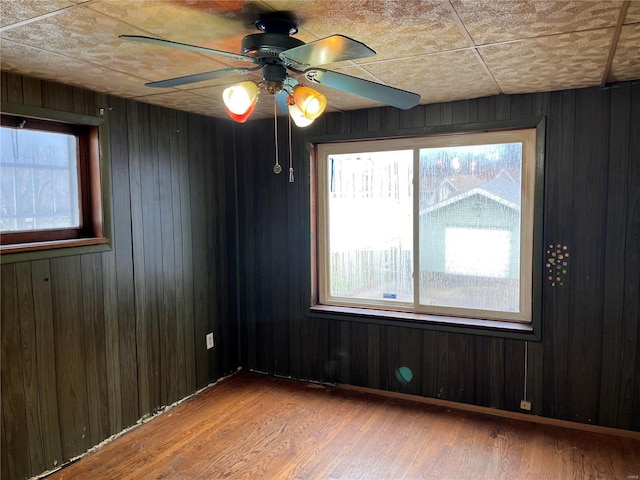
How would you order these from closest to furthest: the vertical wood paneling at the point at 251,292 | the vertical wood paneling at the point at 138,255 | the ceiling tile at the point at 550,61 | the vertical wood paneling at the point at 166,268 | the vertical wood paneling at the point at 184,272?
1. the ceiling tile at the point at 550,61
2. the vertical wood paneling at the point at 251,292
3. the vertical wood paneling at the point at 138,255
4. the vertical wood paneling at the point at 166,268
5. the vertical wood paneling at the point at 184,272

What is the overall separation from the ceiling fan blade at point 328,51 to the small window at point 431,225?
201 centimetres

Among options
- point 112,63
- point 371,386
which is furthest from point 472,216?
point 112,63

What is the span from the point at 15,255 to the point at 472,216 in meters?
2.93

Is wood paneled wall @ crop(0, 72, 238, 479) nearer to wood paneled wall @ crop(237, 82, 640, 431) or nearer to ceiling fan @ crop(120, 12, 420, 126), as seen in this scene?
wood paneled wall @ crop(237, 82, 640, 431)

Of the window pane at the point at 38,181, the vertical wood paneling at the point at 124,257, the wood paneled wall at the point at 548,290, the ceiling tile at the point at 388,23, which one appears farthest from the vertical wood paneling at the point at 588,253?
the window pane at the point at 38,181

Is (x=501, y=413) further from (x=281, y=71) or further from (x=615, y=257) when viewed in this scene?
(x=281, y=71)

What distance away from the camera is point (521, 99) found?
314 cm

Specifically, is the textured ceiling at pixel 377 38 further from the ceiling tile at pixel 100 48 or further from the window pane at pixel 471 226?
the window pane at pixel 471 226

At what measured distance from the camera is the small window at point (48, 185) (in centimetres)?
261

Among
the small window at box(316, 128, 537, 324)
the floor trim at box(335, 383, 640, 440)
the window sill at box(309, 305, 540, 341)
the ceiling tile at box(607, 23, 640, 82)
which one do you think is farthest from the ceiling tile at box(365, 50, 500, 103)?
the floor trim at box(335, 383, 640, 440)

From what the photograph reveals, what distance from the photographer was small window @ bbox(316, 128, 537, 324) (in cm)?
331

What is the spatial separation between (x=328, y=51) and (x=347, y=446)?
2399mm

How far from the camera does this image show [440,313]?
3574 millimetres

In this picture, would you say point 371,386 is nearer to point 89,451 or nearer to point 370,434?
point 370,434
